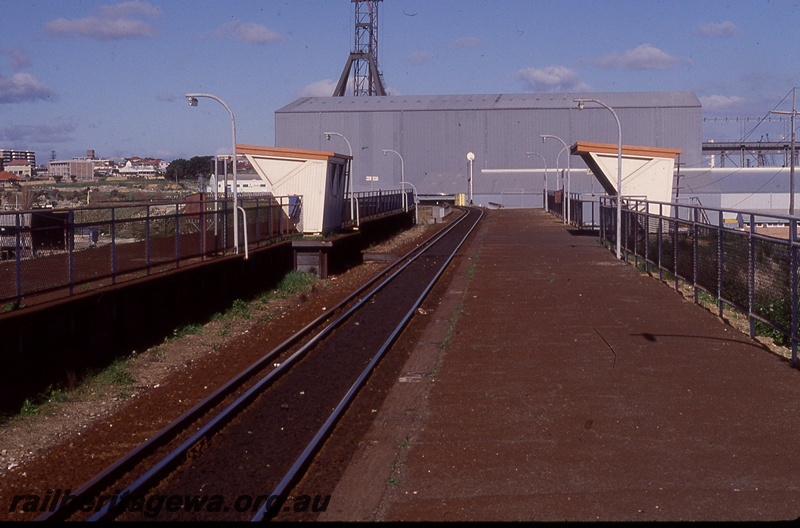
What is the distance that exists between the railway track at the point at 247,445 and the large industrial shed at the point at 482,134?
7915 cm

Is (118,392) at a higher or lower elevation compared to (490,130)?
lower

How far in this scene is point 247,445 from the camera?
28.9 feet

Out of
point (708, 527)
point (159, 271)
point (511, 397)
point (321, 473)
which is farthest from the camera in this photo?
point (159, 271)

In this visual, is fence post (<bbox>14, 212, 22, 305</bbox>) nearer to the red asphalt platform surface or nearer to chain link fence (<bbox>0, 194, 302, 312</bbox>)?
chain link fence (<bbox>0, 194, 302, 312</bbox>)

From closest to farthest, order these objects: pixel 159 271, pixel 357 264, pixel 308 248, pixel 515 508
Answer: pixel 515 508, pixel 159 271, pixel 308 248, pixel 357 264

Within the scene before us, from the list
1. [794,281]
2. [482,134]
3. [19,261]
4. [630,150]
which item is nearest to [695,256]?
[794,281]

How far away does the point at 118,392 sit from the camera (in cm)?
1167

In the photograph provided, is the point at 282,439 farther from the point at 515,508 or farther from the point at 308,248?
the point at 308,248

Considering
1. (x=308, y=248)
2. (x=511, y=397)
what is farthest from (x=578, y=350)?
(x=308, y=248)

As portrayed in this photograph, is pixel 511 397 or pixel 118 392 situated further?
pixel 118 392

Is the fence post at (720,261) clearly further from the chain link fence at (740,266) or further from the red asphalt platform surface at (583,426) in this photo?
the red asphalt platform surface at (583,426)

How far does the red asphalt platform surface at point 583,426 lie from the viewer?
21.7 feet

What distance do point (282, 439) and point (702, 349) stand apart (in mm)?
6500

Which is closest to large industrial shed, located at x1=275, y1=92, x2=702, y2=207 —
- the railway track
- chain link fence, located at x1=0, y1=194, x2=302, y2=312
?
chain link fence, located at x1=0, y1=194, x2=302, y2=312
